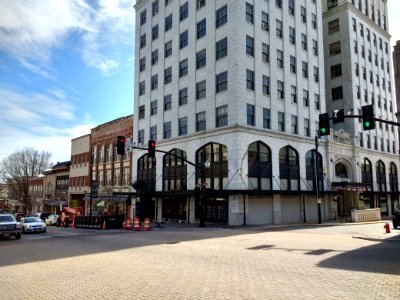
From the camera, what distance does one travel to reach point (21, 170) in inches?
3147

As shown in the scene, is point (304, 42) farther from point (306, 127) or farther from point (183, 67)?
point (183, 67)

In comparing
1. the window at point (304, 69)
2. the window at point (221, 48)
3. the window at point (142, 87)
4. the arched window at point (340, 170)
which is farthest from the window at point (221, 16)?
the arched window at point (340, 170)

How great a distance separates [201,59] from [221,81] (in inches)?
182

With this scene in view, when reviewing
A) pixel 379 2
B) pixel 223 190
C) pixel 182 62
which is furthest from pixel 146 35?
pixel 379 2

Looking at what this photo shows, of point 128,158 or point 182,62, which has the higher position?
point 182,62

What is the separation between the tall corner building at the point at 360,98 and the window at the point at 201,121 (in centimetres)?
1769

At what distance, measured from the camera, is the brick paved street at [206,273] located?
324 inches

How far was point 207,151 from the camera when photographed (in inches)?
1453

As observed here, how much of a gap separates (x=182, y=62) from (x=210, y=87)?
6.84 m

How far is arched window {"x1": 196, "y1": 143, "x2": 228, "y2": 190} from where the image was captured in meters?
A: 34.7

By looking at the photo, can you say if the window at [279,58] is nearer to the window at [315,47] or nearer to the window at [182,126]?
the window at [315,47]

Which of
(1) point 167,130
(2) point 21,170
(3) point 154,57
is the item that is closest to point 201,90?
(1) point 167,130

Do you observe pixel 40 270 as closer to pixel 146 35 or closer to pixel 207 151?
pixel 207 151

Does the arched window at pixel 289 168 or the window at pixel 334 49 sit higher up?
the window at pixel 334 49
